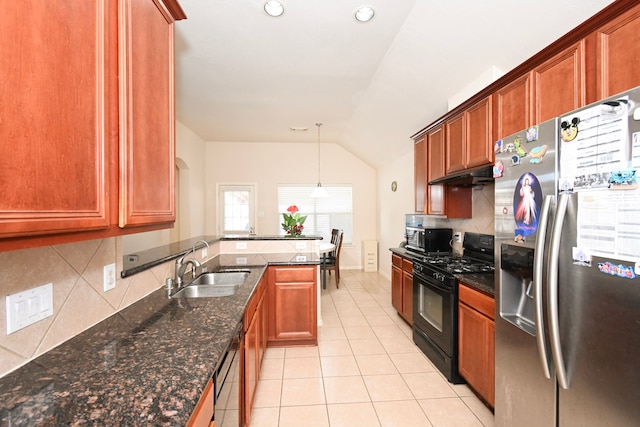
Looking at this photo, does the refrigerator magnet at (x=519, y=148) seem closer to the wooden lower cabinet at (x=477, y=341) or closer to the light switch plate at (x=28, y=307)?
the wooden lower cabinet at (x=477, y=341)

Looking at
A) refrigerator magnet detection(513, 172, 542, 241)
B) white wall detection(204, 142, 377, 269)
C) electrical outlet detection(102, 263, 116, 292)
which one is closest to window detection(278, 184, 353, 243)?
white wall detection(204, 142, 377, 269)

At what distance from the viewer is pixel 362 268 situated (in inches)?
261

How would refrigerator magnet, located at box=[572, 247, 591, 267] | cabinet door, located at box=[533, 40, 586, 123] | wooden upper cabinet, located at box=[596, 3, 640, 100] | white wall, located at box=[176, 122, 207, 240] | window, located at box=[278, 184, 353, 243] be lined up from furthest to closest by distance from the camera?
window, located at box=[278, 184, 353, 243] → white wall, located at box=[176, 122, 207, 240] → cabinet door, located at box=[533, 40, 586, 123] → wooden upper cabinet, located at box=[596, 3, 640, 100] → refrigerator magnet, located at box=[572, 247, 591, 267]

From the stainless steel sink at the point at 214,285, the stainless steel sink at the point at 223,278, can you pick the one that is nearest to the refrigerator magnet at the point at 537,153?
the stainless steel sink at the point at 214,285

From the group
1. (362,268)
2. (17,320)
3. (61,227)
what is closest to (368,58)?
(61,227)

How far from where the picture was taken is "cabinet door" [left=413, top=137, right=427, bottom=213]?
10.9ft

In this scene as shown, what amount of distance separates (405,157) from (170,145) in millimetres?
4194

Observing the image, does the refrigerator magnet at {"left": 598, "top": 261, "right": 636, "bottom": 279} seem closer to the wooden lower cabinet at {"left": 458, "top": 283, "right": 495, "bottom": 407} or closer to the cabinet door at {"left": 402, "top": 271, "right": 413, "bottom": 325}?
the wooden lower cabinet at {"left": 458, "top": 283, "right": 495, "bottom": 407}

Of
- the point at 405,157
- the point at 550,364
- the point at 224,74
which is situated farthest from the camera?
the point at 405,157

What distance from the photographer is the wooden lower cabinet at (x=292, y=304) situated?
111 inches

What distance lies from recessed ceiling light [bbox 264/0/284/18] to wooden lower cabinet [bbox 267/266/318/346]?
2.18 metres

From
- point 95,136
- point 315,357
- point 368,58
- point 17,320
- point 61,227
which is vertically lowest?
point 315,357

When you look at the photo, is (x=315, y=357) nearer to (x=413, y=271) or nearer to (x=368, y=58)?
(x=413, y=271)

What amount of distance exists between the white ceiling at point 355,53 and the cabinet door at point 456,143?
312 mm
